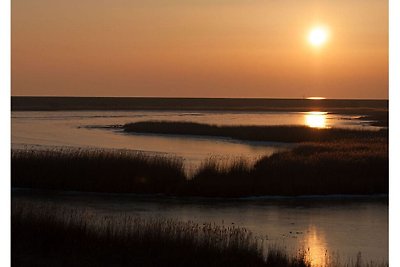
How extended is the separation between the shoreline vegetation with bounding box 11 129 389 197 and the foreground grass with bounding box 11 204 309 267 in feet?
14.0

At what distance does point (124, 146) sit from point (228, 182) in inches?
429

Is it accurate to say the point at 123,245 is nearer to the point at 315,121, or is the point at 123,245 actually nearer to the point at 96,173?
the point at 96,173

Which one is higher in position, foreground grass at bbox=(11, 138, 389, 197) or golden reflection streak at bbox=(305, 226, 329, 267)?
foreground grass at bbox=(11, 138, 389, 197)

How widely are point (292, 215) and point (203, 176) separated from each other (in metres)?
3.68

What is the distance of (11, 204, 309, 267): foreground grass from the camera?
8602 mm

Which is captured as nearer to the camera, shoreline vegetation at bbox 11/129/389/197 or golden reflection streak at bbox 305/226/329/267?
golden reflection streak at bbox 305/226/329/267

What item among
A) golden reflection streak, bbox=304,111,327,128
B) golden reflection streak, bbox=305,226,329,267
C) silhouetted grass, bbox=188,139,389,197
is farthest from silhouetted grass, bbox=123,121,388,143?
golden reflection streak, bbox=305,226,329,267

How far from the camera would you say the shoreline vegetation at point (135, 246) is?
8.63m

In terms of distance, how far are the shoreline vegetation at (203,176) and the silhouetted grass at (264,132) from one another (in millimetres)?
8588

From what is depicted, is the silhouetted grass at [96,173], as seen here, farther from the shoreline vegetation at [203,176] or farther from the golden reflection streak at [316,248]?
the golden reflection streak at [316,248]
